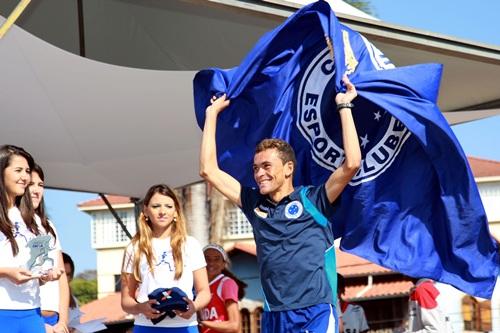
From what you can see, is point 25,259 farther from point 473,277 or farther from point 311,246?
point 473,277

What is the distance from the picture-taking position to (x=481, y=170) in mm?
55781

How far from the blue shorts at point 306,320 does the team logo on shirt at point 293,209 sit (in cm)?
42

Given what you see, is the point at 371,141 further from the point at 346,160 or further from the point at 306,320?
the point at 306,320

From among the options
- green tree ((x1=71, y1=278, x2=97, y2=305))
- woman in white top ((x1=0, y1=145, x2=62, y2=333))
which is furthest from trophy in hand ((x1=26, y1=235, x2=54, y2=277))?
green tree ((x1=71, y1=278, x2=97, y2=305))

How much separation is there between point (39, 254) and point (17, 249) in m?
0.13

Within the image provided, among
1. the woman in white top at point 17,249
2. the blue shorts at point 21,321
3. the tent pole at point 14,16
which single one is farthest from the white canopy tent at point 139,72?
the blue shorts at point 21,321

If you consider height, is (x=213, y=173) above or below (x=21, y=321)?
above

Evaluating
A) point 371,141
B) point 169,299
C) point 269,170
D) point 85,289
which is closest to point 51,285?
point 169,299

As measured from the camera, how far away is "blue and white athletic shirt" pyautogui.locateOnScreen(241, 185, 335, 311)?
14.8 ft

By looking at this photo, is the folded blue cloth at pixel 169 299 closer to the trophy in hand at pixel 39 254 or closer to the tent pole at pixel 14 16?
the trophy in hand at pixel 39 254

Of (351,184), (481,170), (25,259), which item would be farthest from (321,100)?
(481,170)

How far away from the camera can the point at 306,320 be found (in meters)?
4.48

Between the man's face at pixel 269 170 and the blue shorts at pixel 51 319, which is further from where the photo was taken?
the blue shorts at pixel 51 319

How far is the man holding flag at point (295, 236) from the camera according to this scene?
4.51 metres
